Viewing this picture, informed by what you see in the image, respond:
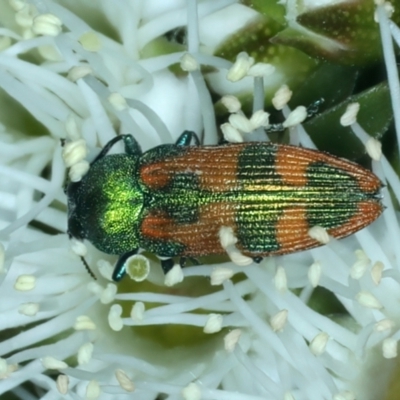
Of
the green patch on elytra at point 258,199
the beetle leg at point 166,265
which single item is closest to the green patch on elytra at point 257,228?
the green patch on elytra at point 258,199

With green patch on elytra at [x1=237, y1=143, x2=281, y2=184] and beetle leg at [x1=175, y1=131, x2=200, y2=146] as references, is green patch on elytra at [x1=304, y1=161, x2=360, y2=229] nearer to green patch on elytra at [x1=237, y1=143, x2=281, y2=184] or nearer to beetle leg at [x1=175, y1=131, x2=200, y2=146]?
green patch on elytra at [x1=237, y1=143, x2=281, y2=184]

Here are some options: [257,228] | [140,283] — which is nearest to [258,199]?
[257,228]

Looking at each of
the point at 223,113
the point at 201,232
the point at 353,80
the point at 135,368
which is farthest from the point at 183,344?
the point at 353,80

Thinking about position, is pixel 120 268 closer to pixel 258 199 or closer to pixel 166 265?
pixel 166 265

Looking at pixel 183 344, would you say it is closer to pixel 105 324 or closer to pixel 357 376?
pixel 105 324

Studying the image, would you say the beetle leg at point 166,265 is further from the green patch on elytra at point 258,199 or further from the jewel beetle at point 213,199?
the green patch on elytra at point 258,199

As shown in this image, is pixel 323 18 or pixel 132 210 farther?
pixel 132 210
